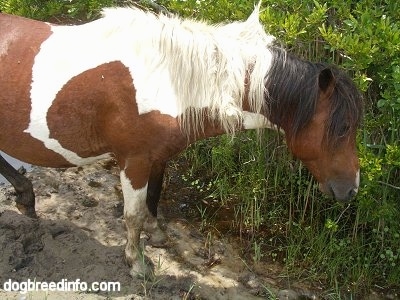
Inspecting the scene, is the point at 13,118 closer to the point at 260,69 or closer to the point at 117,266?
the point at 117,266

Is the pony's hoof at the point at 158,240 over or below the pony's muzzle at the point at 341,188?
below

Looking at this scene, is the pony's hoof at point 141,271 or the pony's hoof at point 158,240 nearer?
the pony's hoof at point 141,271

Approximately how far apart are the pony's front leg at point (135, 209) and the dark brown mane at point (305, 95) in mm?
866

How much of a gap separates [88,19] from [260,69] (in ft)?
7.03

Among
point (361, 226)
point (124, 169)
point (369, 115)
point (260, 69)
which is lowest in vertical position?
point (361, 226)

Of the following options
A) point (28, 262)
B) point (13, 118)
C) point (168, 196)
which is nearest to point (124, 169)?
point (13, 118)

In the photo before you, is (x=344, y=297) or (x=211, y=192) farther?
(x=211, y=192)

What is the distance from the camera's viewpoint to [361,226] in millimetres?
3752

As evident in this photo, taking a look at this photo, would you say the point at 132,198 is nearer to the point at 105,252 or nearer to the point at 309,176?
the point at 105,252

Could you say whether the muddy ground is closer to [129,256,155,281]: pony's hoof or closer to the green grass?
[129,256,155,281]: pony's hoof

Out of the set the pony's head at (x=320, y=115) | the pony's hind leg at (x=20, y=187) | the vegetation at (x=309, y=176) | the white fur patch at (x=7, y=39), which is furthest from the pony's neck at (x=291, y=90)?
the pony's hind leg at (x=20, y=187)

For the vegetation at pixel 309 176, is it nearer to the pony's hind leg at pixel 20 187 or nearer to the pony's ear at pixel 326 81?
the pony's ear at pixel 326 81

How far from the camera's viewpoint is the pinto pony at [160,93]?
2811mm

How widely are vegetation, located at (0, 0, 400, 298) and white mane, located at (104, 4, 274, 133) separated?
394 millimetres
